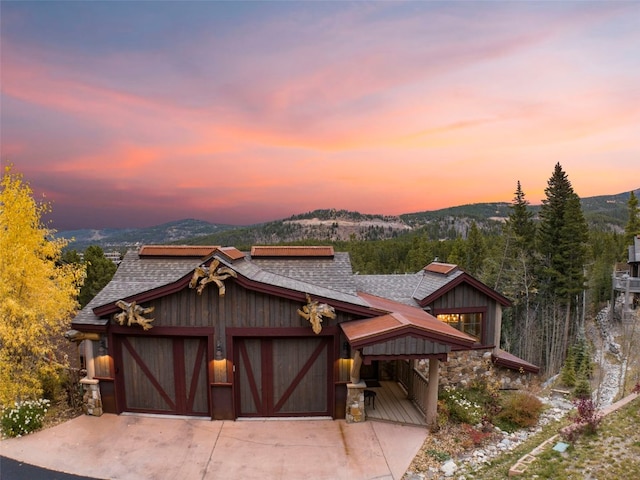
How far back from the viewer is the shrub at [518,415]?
10234 mm

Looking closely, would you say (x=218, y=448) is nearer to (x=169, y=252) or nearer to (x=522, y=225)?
(x=169, y=252)

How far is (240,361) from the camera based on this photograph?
31.6 ft

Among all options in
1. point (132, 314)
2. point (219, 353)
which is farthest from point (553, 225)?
point (132, 314)

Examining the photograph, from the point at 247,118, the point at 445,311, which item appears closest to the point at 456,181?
the point at 247,118

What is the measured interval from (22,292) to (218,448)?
7083 millimetres

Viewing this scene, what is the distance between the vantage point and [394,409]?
10.0 m

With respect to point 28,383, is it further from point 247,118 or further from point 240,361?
point 247,118

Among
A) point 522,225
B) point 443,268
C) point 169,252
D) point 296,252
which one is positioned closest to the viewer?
point 296,252

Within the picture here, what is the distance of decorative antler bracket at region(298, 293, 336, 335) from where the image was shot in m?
8.93

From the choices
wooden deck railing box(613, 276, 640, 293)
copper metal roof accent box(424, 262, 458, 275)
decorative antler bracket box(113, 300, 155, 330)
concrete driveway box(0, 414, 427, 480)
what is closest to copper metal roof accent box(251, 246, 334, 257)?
decorative antler bracket box(113, 300, 155, 330)

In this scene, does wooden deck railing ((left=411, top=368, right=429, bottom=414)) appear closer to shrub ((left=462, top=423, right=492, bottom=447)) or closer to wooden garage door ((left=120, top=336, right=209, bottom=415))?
shrub ((left=462, top=423, right=492, bottom=447))

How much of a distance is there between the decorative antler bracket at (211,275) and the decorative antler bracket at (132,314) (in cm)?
144

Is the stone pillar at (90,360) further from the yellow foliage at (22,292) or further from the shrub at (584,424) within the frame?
the shrub at (584,424)

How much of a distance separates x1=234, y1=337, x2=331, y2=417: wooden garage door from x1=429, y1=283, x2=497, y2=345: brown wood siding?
609 centimetres
